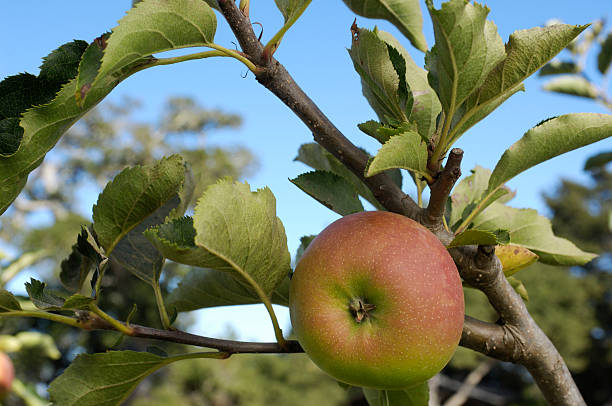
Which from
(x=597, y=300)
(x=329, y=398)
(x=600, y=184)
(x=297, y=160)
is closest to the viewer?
(x=297, y=160)

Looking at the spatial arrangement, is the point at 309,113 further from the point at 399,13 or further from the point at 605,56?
the point at 605,56

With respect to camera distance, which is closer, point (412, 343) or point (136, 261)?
point (412, 343)

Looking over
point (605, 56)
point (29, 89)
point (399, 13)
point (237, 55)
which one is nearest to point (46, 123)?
point (29, 89)

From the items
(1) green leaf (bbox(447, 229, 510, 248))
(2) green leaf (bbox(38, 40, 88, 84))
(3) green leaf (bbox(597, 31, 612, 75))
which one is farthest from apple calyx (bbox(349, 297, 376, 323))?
(3) green leaf (bbox(597, 31, 612, 75))

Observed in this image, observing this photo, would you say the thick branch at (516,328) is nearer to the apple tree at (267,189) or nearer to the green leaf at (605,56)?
the apple tree at (267,189)

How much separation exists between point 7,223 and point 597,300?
641 inches

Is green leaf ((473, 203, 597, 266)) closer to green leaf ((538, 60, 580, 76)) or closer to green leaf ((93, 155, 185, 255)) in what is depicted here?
green leaf ((93, 155, 185, 255))

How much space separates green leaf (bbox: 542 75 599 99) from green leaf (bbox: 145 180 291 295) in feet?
7.44

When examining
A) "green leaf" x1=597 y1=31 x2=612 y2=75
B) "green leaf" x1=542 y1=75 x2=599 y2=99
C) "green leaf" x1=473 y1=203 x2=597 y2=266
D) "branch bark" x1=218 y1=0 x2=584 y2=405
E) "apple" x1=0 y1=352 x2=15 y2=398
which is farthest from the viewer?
"apple" x1=0 y1=352 x2=15 y2=398

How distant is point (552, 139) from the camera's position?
0.51m

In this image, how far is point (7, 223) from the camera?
11.7 metres

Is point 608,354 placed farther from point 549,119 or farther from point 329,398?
point 549,119

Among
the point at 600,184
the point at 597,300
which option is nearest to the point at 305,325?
the point at 597,300

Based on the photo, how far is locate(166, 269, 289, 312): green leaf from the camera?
554 mm
